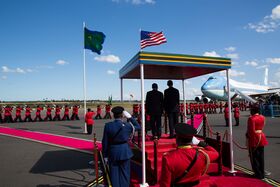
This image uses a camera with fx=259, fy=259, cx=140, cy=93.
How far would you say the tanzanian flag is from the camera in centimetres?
1617

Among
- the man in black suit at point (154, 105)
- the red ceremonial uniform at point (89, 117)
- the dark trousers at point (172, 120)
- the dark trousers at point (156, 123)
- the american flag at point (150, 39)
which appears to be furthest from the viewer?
the red ceremonial uniform at point (89, 117)

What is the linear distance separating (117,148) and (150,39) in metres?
4.59

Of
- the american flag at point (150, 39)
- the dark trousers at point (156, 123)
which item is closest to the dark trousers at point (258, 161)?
the dark trousers at point (156, 123)

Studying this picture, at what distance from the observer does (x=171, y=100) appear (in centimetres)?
859

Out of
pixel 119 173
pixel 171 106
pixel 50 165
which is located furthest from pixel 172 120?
pixel 50 165

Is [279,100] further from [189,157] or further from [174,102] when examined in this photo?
[189,157]

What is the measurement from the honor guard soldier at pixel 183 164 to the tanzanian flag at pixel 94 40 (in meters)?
14.1

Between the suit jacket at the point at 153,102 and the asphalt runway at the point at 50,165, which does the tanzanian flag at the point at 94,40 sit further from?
the suit jacket at the point at 153,102

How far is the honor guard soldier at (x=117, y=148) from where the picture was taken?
5254 mm

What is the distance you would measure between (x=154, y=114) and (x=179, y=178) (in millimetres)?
5588

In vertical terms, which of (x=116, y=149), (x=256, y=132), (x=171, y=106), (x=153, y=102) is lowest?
(x=116, y=149)

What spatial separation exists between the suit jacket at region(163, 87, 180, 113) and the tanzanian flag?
28.5ft

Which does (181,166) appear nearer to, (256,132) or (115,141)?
(115,141)

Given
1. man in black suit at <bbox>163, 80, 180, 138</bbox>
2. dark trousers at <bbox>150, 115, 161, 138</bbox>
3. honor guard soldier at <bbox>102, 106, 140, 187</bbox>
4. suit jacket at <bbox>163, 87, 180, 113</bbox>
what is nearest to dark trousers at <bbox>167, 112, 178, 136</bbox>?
man in black suit at <bbox>163, 80, 180, 138</bbox>
